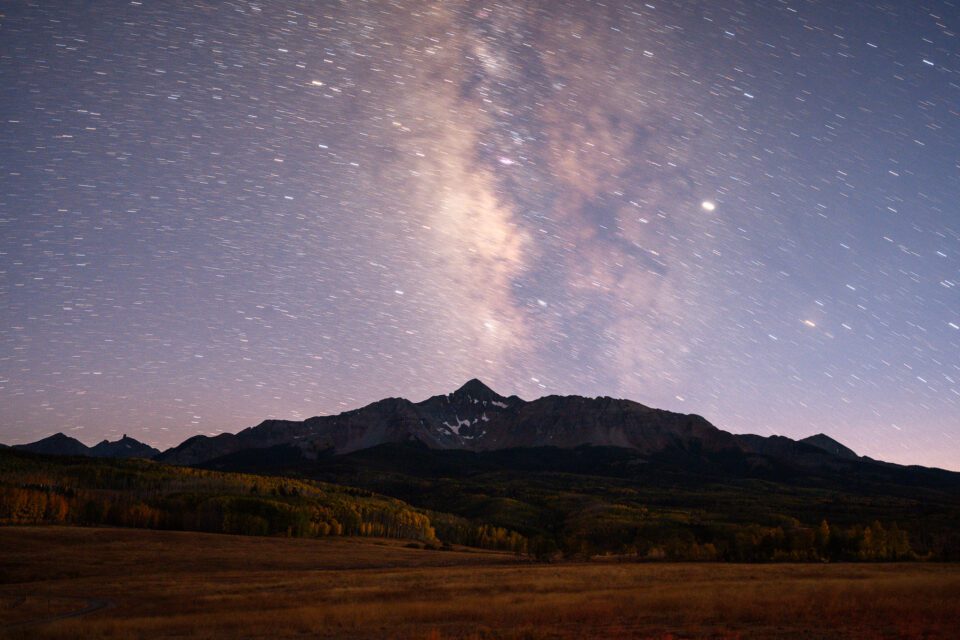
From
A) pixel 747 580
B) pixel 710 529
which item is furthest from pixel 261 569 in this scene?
pixel 710 529

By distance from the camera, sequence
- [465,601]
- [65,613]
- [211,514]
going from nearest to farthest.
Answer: [465,601] → [65,613] → [211,514]

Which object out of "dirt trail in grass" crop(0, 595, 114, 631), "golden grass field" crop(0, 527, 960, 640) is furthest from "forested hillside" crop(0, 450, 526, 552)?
"dirt trail in grass" crop(0, 595, 114, 631)

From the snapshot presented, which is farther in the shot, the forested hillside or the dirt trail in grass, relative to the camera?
the forested hillside

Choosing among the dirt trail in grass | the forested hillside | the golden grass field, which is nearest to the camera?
the golden grass field

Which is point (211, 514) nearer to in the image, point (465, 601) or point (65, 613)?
point (65, 613)

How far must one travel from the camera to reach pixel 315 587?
5175 cm

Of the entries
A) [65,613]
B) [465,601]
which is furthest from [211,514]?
[465,601]

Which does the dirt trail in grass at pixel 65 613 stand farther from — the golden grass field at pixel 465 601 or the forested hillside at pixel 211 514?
the forested hillside at pixel 211 514

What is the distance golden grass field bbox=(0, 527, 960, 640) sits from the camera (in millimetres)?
29562

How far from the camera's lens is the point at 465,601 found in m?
40.2

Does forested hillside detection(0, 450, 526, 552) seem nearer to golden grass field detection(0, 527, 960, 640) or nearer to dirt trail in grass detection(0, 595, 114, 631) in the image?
golden grass field detection(0, 527, 960, 640)

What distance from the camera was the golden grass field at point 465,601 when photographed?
97.0 feet

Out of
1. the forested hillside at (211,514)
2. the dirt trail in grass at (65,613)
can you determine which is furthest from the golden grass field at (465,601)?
the forested hillside at (211,514)

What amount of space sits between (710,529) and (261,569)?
15332 centimetres
